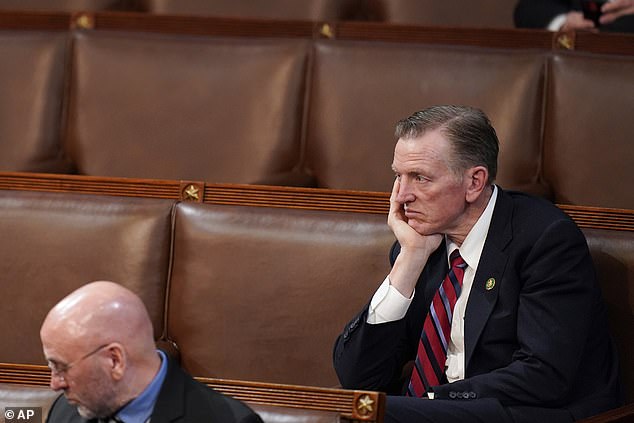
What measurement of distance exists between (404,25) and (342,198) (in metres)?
0.27

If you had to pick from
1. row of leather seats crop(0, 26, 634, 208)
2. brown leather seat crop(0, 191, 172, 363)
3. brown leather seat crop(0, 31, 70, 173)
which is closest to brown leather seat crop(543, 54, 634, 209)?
row of leather seats crop(0, 26, 634, 208)

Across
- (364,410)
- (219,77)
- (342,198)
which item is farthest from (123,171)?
(364,410)

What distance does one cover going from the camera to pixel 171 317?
89cm

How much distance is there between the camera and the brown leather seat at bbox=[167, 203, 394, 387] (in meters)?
0.86

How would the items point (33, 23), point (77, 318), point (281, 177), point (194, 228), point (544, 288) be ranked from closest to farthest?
point (77, 318), point (544, 288), point (194, 228), point (281, 177), point (33, 23)

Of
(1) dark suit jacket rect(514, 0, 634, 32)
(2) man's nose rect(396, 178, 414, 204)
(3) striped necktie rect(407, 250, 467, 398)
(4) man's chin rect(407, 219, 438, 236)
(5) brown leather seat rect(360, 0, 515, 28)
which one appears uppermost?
(1) dark suit jacket rect(514, 0, 634, 32)

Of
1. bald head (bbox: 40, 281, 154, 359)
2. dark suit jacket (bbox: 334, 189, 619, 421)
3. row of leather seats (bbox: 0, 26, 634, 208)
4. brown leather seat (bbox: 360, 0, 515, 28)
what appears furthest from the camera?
brown leather seat (bbox: 360, 0, 515, 28)

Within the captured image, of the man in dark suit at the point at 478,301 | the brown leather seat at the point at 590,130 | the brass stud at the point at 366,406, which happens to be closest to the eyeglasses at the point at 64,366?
the brass stud at the point at 366,406

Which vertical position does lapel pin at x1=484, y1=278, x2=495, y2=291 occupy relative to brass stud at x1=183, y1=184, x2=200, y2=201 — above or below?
below

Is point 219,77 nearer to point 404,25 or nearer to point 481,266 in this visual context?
point 404,25

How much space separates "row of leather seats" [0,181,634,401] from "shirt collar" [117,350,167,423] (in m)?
0.27

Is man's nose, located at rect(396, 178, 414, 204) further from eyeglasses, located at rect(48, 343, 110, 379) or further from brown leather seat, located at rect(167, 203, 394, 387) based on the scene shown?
eyeglasses, located at rect(48, 343, 110, 379)

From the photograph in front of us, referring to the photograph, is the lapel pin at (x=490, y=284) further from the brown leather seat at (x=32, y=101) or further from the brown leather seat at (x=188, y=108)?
the brown leather seat at (x=32, y=101)

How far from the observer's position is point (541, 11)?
1169 millimetres
